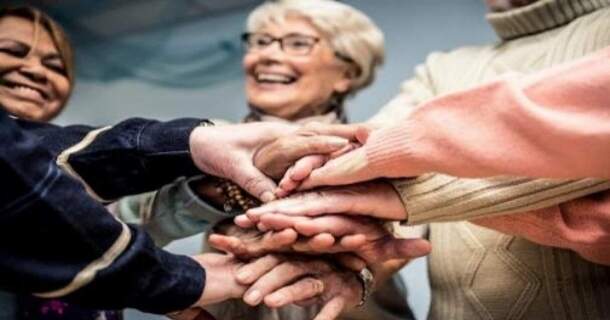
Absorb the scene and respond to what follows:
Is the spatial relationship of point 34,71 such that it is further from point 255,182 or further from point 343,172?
point 343,172

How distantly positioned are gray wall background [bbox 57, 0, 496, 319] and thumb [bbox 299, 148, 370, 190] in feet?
2.79

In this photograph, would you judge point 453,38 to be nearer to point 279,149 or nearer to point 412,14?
point 412,14

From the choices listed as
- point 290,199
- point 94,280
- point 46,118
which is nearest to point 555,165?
point 290,199

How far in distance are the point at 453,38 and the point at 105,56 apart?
961 millimetres

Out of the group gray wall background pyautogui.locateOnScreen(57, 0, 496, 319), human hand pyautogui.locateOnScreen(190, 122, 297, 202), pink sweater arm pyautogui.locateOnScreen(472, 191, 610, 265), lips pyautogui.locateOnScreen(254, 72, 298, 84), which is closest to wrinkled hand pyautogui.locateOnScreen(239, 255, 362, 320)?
human hand pyautogui.locateOnScreen(190, 122, 297, 202)

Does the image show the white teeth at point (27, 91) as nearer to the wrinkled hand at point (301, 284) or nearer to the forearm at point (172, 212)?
the forearm at point (172, 212)

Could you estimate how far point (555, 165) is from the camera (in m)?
0.58

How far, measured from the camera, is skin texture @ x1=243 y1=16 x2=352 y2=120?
1285mm

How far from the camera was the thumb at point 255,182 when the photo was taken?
0.82 m

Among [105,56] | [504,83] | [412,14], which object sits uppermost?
[504,83]

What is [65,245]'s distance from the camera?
58 cm

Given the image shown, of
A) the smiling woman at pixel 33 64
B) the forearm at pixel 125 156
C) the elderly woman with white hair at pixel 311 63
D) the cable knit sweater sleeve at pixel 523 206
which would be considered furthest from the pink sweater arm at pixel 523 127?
the smiling woman at pixel 33 64

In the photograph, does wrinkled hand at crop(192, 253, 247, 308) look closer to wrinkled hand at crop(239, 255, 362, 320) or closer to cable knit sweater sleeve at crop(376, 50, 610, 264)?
wrinkled hand at crop(239, 255, 362, 320)

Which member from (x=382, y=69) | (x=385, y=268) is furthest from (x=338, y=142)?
(x=382, y=69)
